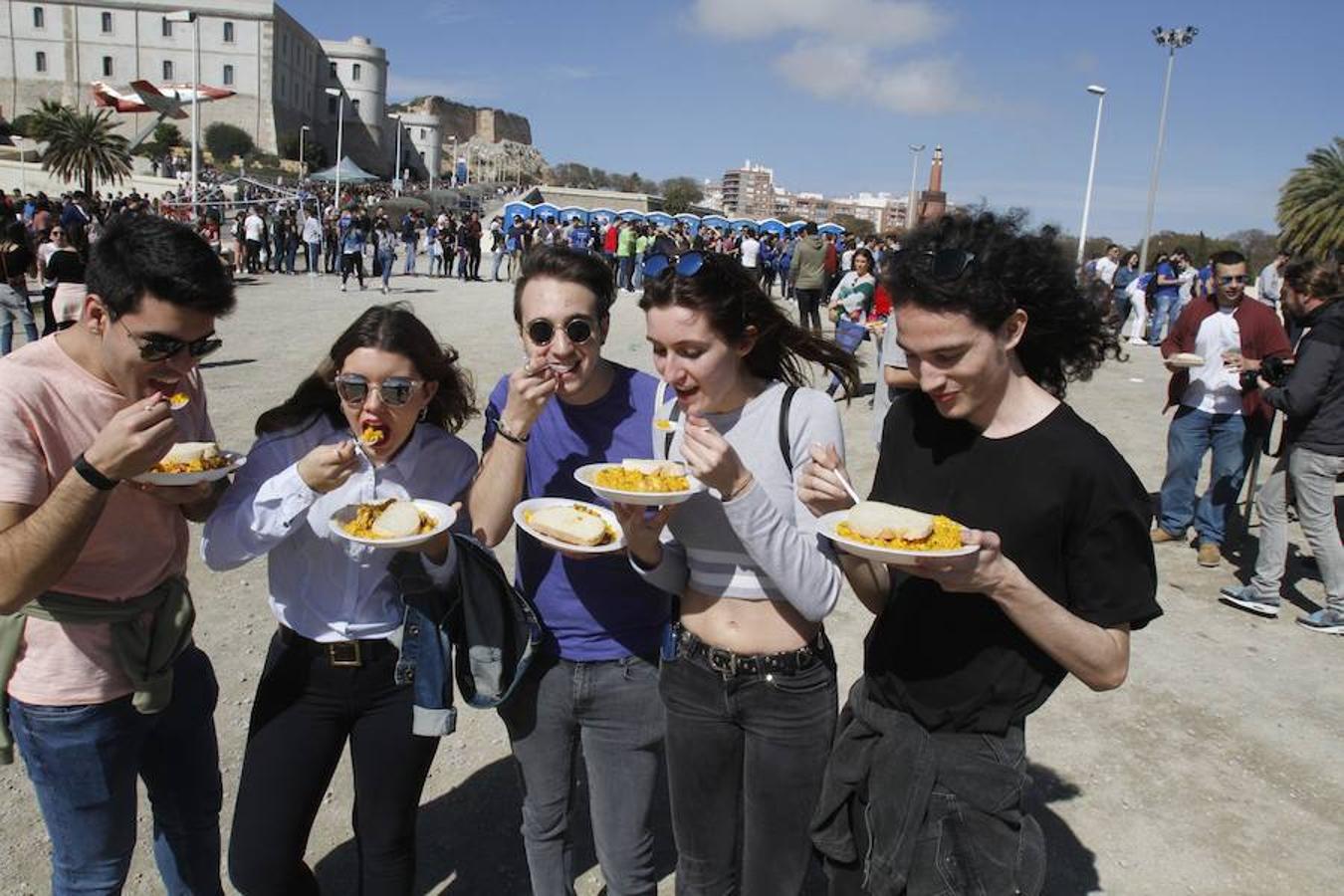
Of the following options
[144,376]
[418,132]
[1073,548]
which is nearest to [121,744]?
[144,376]

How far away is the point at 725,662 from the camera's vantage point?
95.7 inches

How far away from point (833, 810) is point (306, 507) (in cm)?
163

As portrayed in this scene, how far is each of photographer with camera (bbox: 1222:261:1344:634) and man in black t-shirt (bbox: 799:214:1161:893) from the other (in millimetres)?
4588

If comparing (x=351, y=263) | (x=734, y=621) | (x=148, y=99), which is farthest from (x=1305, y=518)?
(x=148, y=99)

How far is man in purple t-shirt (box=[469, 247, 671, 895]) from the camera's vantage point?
102 inches

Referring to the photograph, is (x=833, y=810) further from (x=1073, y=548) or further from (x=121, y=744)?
(x=121, y=744)

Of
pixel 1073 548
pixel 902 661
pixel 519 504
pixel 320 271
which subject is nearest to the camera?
pixel 1073 548

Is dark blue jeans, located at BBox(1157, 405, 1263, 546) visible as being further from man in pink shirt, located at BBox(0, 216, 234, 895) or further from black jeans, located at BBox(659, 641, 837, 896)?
man in pink shirt, located at BBox(0, 216, 234, 895)

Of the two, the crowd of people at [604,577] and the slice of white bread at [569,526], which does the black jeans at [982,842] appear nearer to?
the crowd of people at [604,577]

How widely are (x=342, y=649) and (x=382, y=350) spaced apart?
2.88 feet

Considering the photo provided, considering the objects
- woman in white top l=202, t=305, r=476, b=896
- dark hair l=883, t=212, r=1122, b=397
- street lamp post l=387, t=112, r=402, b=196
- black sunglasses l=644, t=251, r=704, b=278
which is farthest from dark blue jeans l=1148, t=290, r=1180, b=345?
street lamp post l=387, t=112, r=402, b=196

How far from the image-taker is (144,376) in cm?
225

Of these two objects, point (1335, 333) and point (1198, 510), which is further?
point (1198, 510)

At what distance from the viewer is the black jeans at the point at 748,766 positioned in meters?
2.41
